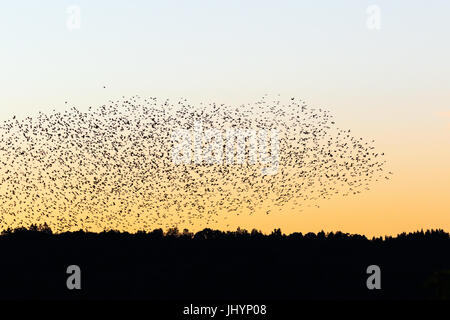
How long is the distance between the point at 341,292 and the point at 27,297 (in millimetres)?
60627

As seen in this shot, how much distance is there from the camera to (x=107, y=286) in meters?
200
